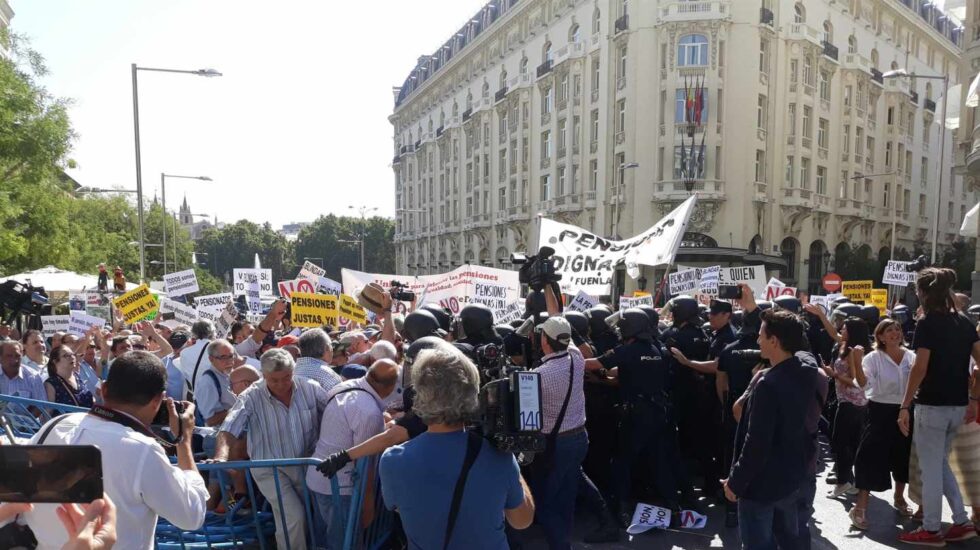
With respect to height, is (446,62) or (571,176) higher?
(446,62)

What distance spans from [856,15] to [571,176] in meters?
18.9

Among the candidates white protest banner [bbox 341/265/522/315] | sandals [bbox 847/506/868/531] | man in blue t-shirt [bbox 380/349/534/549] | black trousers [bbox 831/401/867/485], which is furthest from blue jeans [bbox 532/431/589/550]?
white protest banner [bbox 341/265/522/315]

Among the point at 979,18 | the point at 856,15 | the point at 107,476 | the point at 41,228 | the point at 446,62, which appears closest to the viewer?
the point at 107,476

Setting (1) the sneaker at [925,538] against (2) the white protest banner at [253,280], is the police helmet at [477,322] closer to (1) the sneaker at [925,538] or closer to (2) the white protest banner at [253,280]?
(1) the sneaker at [925,538]

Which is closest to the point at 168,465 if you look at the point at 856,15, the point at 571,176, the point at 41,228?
the point at 41,228

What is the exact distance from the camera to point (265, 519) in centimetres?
394

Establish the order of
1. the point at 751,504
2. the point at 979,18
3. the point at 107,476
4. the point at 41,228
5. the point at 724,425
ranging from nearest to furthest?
the point at 107,476, the point at 751,504, the point at 724,425, the point at 41,228, the point at 979,18

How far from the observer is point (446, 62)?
5850 cm

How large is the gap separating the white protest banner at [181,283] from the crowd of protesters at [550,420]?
360cm

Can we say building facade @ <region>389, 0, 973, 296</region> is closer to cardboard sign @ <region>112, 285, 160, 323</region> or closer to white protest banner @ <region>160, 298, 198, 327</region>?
white protest banner @ <region>160, 298, 198, 327</region>

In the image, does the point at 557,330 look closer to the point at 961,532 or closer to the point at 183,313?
the point at 961,532

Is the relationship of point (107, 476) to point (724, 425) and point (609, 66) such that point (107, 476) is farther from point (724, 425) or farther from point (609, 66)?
point (609, 66)

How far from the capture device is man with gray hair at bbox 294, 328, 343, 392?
14.8 ft

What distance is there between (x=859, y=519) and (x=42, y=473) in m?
5.83
